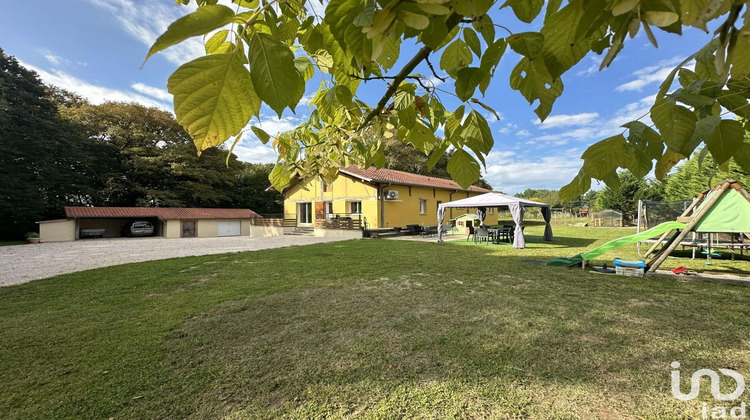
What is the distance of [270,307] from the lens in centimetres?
444

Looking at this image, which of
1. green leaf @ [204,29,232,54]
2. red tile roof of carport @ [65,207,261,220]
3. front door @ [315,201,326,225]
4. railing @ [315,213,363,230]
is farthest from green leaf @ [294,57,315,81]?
red tile roof of carport @ [65,207,261,220]

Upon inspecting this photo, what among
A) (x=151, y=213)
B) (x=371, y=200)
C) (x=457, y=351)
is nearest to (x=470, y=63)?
(x=457, y=351)

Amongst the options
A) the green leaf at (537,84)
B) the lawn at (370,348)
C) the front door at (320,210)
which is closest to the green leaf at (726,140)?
the green leaf at (537,84)

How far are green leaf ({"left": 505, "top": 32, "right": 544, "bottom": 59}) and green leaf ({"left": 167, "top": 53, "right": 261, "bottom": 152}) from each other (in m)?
0.71

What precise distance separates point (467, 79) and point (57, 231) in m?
27.8

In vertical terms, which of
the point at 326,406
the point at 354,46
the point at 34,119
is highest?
the point at 34,119

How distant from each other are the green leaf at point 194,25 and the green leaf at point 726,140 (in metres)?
1.20

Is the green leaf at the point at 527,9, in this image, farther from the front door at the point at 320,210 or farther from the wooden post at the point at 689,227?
the front door at the point at 320,210

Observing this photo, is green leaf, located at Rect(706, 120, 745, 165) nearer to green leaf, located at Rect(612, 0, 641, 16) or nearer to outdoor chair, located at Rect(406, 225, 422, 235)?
green leaf, located at Rect(612, 0, 641, 16)

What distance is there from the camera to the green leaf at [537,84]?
84 centimetres

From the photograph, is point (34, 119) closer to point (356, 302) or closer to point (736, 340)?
point (356, 302)

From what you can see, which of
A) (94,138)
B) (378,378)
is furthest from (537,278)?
(94,138)

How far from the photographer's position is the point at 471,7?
0.63 metres

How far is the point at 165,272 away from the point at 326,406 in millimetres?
7301
